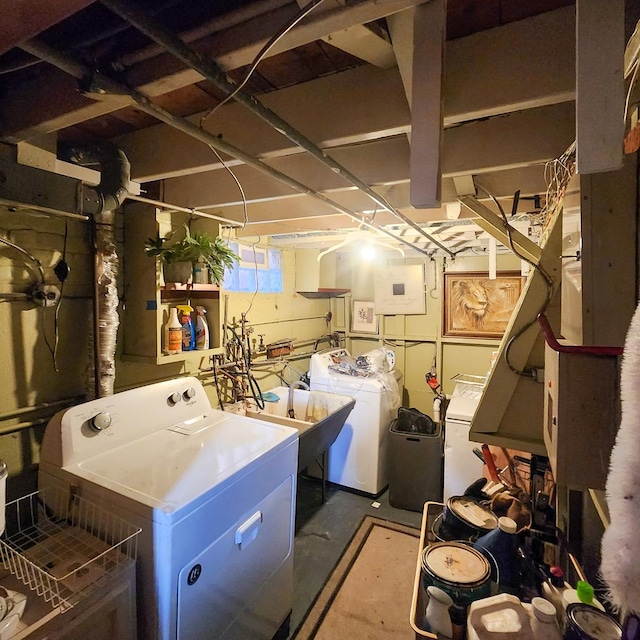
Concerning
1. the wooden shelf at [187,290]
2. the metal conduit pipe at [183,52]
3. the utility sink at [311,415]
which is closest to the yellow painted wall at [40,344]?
the wooden shelf at [187,290]

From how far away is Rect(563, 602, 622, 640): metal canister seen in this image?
760 millimetres

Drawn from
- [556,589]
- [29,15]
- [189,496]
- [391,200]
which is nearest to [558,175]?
[391,200]

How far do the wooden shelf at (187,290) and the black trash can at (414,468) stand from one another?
1962mm

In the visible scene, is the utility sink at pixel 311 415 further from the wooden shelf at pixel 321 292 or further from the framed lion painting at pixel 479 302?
the framed lion painting at pixel 479 302

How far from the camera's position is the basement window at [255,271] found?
2951 millimetres

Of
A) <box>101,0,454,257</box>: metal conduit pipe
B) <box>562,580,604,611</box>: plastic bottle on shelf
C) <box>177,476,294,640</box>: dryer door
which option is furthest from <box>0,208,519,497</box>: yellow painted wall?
<box>562,580,604,611</box>: plastic bottle on shelf

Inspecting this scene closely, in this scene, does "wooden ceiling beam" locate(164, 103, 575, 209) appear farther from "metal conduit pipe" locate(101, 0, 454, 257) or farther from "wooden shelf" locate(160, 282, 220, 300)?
"metal conduit pipe" locate(101, 0, 454, 257)

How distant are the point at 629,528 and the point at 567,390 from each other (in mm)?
437

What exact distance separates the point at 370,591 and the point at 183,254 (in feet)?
7.53

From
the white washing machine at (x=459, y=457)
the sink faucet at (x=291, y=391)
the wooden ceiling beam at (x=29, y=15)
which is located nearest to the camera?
the wooden ceiling beam at (x=29, y=15)

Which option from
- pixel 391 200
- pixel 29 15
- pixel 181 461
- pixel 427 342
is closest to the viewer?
pixel 29 15

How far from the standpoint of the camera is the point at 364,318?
14.5ft

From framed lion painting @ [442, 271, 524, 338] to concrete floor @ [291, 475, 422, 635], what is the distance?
1887 mm

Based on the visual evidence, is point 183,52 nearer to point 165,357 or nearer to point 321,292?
point 165,357
